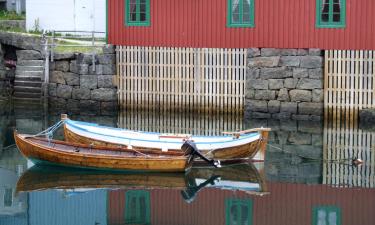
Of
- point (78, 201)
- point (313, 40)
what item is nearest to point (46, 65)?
point (313, 40)

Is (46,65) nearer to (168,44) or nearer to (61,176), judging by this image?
(168,44)

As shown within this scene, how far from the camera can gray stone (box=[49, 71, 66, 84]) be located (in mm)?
34531

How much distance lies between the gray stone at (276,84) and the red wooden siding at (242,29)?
1.22 meters

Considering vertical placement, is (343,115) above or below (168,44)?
below

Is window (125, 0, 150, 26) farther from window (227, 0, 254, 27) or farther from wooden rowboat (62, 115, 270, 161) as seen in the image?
wooden rowboat (62, 115, 270, 161)

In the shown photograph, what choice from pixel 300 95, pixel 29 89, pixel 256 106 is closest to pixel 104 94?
pixel 29 89

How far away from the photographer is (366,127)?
30625mm

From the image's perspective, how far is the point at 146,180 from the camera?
80.0 feet

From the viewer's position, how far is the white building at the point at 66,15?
3984 centimetres

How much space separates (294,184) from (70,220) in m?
5.63

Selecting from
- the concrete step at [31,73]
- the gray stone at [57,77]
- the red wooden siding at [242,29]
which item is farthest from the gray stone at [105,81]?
the concrete step at [31,73]

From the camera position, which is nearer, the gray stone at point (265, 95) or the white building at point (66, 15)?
the gray stone at point (265, 95)

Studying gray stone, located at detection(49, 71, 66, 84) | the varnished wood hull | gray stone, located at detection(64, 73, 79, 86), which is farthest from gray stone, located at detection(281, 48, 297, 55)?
gray stone, located at detection(49, 71, 66, 84)

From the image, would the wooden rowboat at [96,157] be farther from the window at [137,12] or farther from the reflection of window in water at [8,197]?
the window at [137,12]
